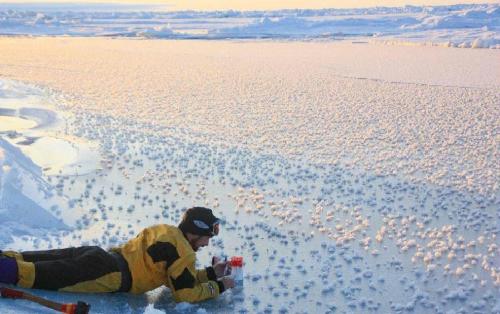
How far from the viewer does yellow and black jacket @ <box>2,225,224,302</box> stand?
436 cm

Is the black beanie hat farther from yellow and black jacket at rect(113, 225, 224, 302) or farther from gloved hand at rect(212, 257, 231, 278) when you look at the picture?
gloved hand at rect(212, 257, 231, 278)

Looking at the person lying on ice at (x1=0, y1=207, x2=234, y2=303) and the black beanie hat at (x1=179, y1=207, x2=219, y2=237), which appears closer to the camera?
the person lying on ice at (x1=0, y1=207, x2=234, y2=303)

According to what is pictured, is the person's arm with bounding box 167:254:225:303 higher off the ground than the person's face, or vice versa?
the person's face

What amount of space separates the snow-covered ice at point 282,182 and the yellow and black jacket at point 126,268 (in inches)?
4.2

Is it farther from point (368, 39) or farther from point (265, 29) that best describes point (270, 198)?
point (265, 29)

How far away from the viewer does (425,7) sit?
73500mm

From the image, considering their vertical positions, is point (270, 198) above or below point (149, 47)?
below

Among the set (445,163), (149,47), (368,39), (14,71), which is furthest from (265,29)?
(445,163)

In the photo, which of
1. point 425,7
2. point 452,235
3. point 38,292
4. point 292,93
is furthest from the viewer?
point 425,7

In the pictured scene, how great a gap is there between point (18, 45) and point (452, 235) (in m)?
26.1

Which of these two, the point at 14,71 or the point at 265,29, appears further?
the point at 265,29

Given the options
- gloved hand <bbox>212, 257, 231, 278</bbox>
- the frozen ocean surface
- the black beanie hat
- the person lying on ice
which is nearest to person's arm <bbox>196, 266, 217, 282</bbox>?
gloved hand <bbox>212, 257, 231, 278</bbox>

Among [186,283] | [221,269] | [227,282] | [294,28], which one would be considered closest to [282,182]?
[221,269]

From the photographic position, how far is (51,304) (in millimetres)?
3939
